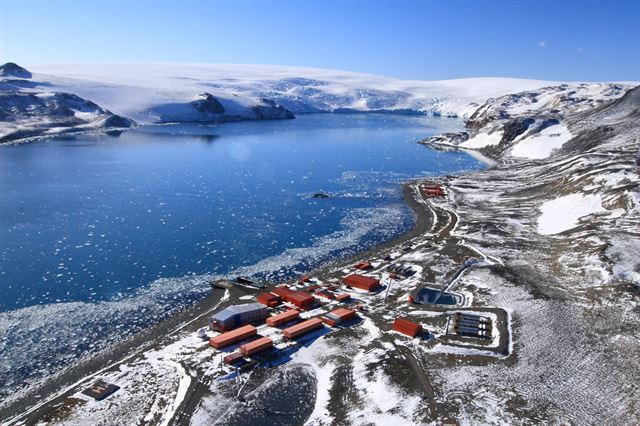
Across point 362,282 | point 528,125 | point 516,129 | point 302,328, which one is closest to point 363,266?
point 362,282

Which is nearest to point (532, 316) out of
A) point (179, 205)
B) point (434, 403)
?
point (434, 403)

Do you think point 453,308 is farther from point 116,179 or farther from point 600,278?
point 116,179

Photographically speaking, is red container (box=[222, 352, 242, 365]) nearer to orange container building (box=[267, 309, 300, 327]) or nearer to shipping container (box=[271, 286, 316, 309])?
orange container building (box=[267, 309, 300, 327])

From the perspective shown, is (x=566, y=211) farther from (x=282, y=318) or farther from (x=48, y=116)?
(x=48, y=116)

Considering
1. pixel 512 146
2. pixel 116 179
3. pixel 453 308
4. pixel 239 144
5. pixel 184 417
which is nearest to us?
pixel 184 417

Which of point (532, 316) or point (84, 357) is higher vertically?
point (532, 316)
